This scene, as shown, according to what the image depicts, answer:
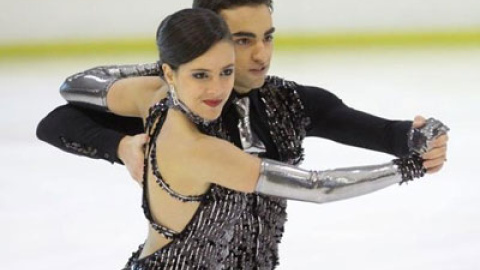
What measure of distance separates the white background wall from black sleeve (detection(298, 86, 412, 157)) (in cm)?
577

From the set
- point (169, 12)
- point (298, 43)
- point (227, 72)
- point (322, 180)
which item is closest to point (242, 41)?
point (227, 72)

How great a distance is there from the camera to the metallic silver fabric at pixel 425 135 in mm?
1930

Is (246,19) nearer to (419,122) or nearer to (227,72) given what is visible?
(227,72)

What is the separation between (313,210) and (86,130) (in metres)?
2.03

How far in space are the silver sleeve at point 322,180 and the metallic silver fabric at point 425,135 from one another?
6 cm

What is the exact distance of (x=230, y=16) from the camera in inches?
76.4

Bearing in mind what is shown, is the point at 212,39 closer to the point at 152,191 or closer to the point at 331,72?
the point at 152,191

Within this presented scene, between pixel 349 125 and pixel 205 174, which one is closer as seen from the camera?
pixel 205 174

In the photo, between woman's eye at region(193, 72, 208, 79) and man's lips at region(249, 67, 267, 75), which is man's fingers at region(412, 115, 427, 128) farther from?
woman's eye at region(193, 72, 208, 79)

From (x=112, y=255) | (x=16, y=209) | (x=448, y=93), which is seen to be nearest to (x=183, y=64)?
(x=112, y=255)

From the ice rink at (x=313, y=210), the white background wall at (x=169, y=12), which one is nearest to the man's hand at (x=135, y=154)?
the ice rink at (x=313, y=210)

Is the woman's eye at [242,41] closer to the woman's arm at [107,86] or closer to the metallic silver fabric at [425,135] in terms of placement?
the woman's arm at [107,86]

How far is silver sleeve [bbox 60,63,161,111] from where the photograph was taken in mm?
2199

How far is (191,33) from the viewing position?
1805 mm
